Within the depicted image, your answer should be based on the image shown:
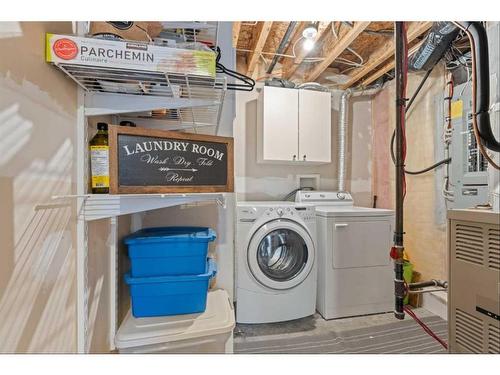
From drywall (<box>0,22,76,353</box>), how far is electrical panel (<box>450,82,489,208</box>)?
2.22 meters

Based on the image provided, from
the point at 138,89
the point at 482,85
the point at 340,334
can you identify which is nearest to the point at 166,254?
the point at 138,89

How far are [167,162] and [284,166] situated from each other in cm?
188

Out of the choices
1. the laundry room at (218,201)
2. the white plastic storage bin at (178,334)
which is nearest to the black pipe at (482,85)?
the laundry room at (218,201)

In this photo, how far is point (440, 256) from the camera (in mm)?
2062

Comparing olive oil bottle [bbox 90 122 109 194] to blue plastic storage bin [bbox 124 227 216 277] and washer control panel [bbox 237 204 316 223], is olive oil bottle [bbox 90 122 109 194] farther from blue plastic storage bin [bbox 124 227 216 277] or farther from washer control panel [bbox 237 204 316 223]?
washer control panel [bbox 237 204 316 223]

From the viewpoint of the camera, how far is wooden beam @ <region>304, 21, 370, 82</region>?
1.80 m

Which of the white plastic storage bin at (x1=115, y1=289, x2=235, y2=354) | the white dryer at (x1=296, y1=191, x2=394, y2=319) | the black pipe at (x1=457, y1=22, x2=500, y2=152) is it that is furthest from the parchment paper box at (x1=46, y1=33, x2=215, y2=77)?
the white dryer at (x1=296, y1=191, x2=394, y2=319)

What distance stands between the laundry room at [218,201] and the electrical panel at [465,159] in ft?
0.04

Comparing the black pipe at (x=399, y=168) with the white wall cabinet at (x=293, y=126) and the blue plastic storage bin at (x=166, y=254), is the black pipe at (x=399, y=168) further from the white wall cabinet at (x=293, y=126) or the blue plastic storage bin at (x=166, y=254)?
the white wall cabinet at (x=293, y=126)

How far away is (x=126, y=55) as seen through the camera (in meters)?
0.77

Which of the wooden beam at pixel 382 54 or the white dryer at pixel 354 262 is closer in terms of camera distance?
the wooden beam at pixel 382 54

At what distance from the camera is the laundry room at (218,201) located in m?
0.70
